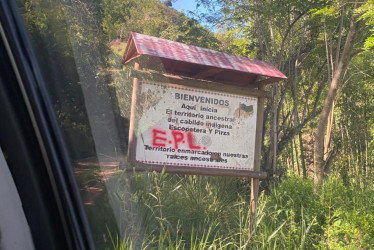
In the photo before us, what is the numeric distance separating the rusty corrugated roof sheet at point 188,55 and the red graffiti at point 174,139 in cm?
79

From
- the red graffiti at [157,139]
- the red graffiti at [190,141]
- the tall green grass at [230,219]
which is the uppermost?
the red graffiti at [157,139]

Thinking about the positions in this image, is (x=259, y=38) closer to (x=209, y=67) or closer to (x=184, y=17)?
(x=184, y=17)

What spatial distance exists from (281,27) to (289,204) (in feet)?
13.7

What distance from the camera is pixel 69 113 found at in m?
2.32

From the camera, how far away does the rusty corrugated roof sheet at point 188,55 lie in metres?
3.98

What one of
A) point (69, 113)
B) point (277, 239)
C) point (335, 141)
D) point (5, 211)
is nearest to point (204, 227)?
point (277, 239)

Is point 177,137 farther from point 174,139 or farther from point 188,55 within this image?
point 188,55

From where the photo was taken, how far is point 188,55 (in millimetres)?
4273

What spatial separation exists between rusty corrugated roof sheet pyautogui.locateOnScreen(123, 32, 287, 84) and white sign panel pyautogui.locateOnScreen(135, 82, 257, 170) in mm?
328

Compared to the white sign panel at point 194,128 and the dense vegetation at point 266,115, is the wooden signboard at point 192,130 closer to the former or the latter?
the white sign panel at point 194,128

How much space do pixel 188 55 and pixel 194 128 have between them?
2.80ft

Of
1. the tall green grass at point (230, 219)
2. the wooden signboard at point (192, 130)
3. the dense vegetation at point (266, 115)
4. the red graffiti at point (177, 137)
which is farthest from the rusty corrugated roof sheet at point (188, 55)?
the tall green grass at point (230, 219)

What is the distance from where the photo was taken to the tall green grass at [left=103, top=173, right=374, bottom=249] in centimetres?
342

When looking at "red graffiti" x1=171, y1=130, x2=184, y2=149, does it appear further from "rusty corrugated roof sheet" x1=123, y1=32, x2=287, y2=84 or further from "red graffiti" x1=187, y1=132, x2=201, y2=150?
"rusty corrugated roof sheet" x1=123, y1=32, x2=287, y2=84
